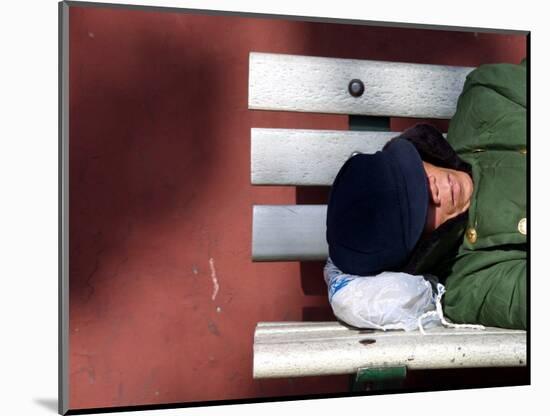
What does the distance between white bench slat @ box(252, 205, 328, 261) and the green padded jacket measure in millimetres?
301

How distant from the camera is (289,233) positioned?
1.45m

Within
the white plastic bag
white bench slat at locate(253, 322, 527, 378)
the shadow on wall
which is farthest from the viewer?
the shadow on wall

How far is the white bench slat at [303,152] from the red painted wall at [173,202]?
82 mm

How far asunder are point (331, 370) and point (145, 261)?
53 cm

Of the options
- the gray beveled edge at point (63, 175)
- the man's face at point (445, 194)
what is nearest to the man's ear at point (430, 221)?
the man's face at point (445, 194)

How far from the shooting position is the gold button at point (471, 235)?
1394mm

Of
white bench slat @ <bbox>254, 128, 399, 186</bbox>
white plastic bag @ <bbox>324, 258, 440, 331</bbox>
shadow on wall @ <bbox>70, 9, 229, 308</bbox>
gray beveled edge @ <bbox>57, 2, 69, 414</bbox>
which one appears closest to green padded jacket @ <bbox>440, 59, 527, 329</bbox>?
white plastic bag @ <bbox>324, 258, 440, 331</bbox>

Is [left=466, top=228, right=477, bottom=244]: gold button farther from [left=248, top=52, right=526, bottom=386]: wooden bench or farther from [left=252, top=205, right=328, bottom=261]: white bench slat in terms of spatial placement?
[left=252, top=205, right=328, bottom=261]: white bench slat

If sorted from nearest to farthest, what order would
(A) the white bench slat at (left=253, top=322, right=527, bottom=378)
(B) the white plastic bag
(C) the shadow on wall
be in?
(A) the white bench slat at (left=253, top=322, right=527, bottom=378) < (B) the white plastic bag < (C) the shadow on wall

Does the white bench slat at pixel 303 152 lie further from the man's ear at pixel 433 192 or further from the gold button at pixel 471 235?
the gold button at pixel 471 235

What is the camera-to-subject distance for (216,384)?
1496 millimetres

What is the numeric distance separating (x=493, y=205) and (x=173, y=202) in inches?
28.3

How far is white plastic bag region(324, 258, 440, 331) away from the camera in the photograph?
4.20ft

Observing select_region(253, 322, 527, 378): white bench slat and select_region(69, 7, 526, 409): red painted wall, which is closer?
select_region(253, 322, 527, 378): white bench slat
